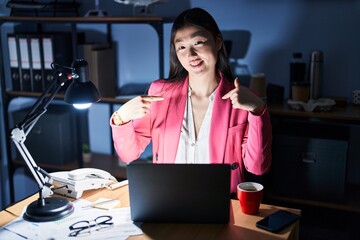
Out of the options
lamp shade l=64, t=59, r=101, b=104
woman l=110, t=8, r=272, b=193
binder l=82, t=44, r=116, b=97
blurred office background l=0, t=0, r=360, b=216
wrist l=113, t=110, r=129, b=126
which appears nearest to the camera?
lamp shade l=64, t=59, r=101, b=104

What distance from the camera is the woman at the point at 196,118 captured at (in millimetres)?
1860

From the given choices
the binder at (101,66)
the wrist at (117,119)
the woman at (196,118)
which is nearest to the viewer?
the wrist at (117,119)

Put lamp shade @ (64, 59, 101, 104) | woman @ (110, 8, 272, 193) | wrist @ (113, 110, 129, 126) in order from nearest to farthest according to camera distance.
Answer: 1. lamp shade @ (64, 59, 101, 104)
2. wrist @ (113, 110, 129, 126)
3. woman @ (110, 8, 272, 193)

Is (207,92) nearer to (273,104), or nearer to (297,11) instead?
(273,104)

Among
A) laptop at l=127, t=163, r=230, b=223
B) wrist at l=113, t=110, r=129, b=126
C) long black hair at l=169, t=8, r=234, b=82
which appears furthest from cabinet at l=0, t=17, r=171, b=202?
laptop at l=127, t=163, r=230, b=223

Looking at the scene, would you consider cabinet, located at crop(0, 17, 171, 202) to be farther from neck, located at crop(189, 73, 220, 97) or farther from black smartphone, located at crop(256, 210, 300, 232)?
black smartphone, located at crop(256, 210, 300, 232)

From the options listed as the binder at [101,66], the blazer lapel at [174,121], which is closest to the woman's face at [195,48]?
the blazer lapel at [174,121]

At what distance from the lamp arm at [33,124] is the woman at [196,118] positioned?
1.03 feet

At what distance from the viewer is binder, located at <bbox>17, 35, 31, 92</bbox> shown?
2.88 meters

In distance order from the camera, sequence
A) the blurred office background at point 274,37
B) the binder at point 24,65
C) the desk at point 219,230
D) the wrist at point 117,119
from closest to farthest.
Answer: the desk at point 219,230
the wrist at point 117,119
the blurred office background at point 274,37
the binder at point 24,65

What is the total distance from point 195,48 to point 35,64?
4.59 feet

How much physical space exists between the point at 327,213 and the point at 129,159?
4.43 feet

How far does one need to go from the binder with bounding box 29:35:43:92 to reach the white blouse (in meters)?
1.30

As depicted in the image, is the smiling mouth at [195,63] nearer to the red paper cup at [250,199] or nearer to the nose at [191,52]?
the nose at [191,52]
